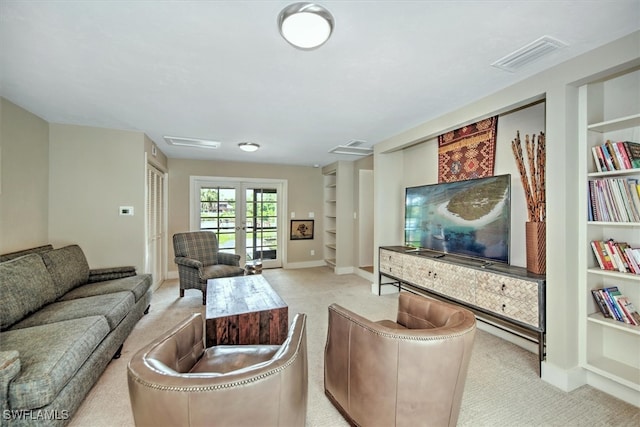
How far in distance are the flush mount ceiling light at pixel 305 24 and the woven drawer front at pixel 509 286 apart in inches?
92.3

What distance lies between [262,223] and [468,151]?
4.31m

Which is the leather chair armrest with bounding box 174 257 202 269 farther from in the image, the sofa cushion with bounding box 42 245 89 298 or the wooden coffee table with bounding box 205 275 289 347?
the wooden coffee table with bounding box 205 275 289 347

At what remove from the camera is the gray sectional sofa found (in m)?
1.37

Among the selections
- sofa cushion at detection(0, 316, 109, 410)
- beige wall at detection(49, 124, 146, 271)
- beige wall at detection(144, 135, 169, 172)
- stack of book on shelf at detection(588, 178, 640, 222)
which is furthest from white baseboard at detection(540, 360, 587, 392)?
beige wall at detection(144, 135, 169, 172)

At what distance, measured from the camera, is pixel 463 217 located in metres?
3.02

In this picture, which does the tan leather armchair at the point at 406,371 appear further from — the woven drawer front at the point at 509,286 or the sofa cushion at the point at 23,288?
the sofa cushion at the point at 23,288

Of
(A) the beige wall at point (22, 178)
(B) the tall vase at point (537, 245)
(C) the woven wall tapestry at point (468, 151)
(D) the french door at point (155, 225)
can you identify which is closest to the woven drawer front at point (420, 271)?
(B) the tall vase at point (537, 245)

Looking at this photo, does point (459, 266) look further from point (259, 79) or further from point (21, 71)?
point (21, 71)

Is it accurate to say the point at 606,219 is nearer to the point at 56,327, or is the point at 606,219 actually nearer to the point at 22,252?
the point at 56,327

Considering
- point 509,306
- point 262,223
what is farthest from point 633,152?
point 262,223

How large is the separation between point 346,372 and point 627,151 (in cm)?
236

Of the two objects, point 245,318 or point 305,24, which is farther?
point 245,318

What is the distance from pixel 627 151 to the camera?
1.82m

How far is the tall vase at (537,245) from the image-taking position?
7.23 ft
